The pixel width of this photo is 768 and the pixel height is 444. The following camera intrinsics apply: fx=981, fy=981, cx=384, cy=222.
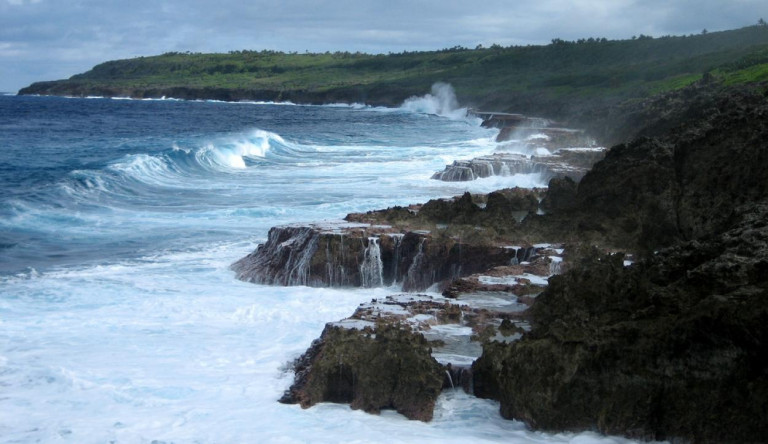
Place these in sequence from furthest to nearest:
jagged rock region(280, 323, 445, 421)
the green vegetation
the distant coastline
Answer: the green vegetation
the distant coastline
jagged rock region(280, 323, 445, 421)

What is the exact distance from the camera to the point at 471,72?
11581 centimetres

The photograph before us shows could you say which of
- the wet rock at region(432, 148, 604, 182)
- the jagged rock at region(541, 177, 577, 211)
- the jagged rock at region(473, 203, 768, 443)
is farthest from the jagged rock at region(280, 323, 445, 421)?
the wet rock at region(432, 148, 604, 182)

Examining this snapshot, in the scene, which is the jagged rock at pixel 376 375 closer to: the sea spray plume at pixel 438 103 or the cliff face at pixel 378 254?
the cliff face at pixel 378 254

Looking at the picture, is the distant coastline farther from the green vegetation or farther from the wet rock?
→ the wet rock

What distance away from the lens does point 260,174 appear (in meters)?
35.7

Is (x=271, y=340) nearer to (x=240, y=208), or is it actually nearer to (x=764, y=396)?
(x=764, y=396)

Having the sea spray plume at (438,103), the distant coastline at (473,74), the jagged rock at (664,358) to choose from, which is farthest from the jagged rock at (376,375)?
the sea spray plume at (438,103)

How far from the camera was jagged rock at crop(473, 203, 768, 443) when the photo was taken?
789 cm

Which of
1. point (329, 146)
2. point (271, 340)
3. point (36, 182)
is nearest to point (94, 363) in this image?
point (271, 340)

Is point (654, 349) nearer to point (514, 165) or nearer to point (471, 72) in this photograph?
point (514, 165)

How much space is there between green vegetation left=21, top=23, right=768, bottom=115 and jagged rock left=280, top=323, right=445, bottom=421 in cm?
2597

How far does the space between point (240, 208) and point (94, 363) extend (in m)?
14.0

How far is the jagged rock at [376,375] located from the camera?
359 inches

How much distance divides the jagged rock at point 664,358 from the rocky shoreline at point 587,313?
0.04ft
